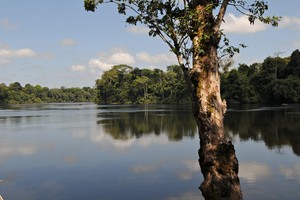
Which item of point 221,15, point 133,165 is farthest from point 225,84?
point 221,15

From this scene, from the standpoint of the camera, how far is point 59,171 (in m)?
18.0

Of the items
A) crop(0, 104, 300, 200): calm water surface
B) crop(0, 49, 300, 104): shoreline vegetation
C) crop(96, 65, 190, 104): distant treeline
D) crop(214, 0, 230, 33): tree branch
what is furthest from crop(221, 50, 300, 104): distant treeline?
crop(214, 0, 230, 33): tree branch

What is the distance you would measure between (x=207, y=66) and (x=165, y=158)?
14323 millimetres

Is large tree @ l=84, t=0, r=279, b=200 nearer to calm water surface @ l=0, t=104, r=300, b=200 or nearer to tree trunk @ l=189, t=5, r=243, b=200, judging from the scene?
tree trunk @ l=189, t=5, r=243, b=200

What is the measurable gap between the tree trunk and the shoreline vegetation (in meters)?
73.3

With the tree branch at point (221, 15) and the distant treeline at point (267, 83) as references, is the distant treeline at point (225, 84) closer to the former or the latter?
the distant treeline at point (267, 83)

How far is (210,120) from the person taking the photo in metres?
6.89

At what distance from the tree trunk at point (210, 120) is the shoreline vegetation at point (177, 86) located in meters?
73.3

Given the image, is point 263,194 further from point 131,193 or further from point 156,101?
point 156,101

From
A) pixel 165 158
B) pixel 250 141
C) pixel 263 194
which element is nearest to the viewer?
pixel 263 194

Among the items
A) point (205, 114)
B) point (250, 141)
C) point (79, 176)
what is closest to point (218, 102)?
point (205, 114)

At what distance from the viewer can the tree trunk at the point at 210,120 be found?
22.1 ft

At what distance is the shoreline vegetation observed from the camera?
79.8m

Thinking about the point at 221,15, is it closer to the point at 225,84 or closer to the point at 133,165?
the point at 133,165
